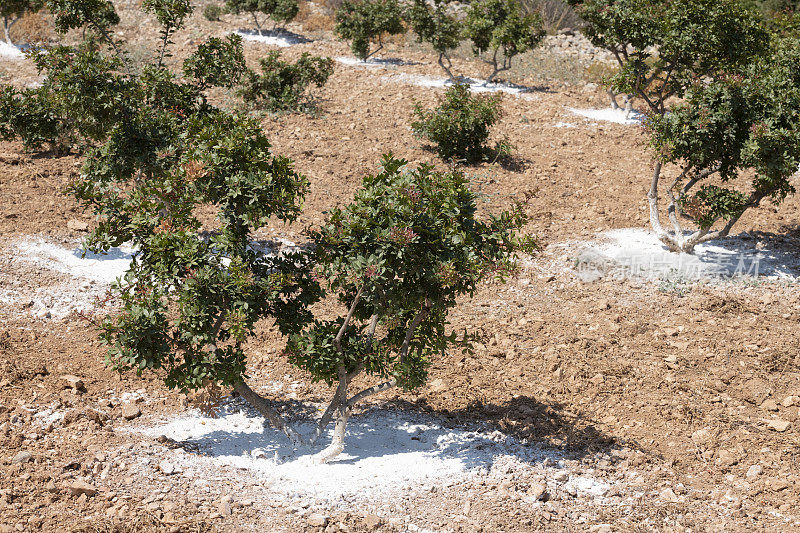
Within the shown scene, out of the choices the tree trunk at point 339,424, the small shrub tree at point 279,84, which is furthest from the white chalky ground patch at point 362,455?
the small shrub tree at point 279,84

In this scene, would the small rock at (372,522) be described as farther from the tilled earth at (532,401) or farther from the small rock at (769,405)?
the small rock at (769,405)

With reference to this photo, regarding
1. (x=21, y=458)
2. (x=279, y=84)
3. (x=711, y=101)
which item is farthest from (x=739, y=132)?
(x=279, y=84)

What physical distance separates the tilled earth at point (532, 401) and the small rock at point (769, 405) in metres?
0.02

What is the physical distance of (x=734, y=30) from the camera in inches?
422

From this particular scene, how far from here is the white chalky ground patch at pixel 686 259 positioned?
10.3 metres

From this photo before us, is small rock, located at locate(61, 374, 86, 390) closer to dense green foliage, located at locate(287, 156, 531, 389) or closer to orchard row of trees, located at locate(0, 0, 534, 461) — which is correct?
orchard row of trees, located at locate(0, 0, 534, 461)

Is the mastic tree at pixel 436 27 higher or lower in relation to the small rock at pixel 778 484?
higher

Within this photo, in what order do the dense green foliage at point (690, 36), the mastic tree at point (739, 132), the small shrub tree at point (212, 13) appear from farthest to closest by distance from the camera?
the small shrub tree at point (212, 13), the dense green foliage at point (690, 36), the mastic tree at point (739, 132)

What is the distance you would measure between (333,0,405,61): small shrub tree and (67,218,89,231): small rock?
1291 centimetres

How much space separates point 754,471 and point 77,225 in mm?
10090

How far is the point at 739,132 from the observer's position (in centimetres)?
980

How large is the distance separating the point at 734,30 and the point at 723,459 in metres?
7.44

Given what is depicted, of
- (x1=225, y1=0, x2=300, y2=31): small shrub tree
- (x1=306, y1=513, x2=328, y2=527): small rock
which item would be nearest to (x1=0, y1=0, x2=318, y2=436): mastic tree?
(x1=306, y1=513, x2=328, y2=527): small rock

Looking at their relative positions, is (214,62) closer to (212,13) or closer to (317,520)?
(317,520)
